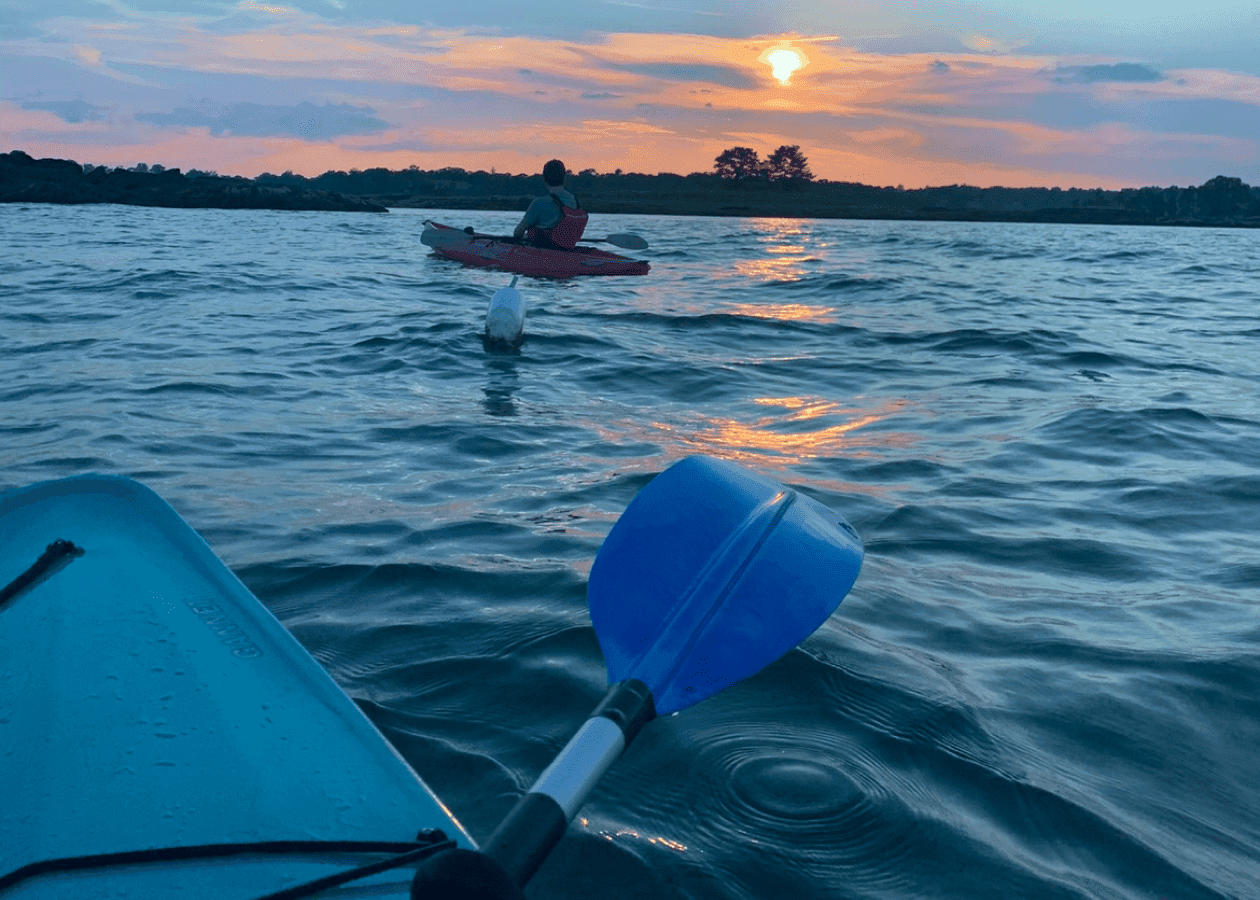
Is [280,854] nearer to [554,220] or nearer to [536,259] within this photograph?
[536,259]

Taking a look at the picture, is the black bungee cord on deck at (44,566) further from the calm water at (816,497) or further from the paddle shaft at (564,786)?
the paddle shaft at (564,786)

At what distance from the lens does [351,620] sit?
9.37 feet

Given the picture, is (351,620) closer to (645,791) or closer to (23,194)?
(645,791)

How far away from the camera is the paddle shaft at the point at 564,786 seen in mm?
1110

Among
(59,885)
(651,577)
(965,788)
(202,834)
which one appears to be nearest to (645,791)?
(651,577)

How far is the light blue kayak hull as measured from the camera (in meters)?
1.29

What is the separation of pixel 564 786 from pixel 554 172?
41.5 ft

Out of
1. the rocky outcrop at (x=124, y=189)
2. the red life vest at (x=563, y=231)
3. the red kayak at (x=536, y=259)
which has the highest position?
the rocky outcrop at (x=124, y=189)

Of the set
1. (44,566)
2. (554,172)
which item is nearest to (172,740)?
(44,566)

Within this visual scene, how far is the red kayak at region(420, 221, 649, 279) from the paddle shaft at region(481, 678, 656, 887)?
12509 millimetres

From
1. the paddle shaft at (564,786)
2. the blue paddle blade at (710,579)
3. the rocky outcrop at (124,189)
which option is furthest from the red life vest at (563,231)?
the rocky outcrop at (124,189)

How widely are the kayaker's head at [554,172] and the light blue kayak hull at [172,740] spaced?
1157cm

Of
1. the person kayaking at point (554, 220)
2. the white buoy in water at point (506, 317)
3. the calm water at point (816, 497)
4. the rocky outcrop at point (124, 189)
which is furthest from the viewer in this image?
the rocky outcrop at point (124, 189)

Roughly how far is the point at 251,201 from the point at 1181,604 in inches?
2086
